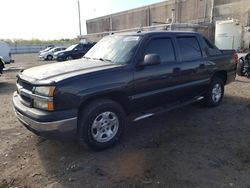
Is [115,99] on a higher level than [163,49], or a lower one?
lower

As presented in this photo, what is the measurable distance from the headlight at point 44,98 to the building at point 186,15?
20159mm

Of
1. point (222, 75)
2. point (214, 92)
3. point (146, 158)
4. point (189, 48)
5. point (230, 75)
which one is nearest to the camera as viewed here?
point (146, 158)

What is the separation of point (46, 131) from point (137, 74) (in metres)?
1.75

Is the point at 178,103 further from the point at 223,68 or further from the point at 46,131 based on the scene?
the point at 46,131

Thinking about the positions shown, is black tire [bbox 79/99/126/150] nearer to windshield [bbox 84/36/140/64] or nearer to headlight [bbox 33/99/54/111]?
headlight [bbox 33/99/54/111]

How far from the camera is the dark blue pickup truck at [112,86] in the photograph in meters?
3.52

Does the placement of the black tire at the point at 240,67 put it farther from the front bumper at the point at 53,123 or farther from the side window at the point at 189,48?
the front bumper at the point at 53,123

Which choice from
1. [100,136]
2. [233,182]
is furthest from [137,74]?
[233,182]

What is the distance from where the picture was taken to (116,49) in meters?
4.71

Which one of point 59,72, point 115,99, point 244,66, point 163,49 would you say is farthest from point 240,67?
point 59,72

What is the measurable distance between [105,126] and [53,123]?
919 mm

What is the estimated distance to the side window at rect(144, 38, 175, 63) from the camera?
462 cm

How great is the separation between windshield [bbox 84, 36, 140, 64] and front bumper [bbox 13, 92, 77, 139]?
4.60 feet

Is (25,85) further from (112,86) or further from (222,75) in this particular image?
(222,75)
